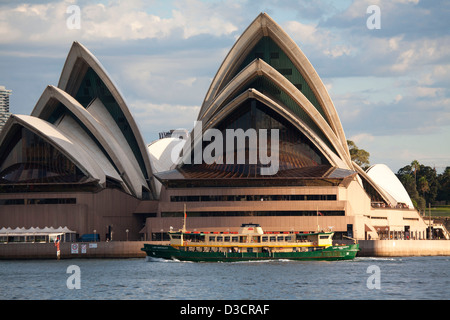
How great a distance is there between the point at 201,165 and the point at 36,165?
62.8ft

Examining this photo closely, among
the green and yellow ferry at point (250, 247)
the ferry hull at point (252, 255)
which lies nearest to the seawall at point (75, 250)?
the green and yellow ferry at point (250, 247)

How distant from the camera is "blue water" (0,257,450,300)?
190 feet

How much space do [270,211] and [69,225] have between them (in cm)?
2277

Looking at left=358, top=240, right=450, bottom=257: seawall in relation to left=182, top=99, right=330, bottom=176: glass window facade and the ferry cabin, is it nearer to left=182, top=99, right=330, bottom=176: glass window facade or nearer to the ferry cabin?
the ferry cabin

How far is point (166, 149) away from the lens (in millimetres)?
131125

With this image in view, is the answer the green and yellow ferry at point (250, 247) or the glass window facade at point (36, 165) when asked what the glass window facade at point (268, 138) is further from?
the green and yellow ferry at point (250, 247)

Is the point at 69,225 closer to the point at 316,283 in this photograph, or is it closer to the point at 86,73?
the point at 86,73

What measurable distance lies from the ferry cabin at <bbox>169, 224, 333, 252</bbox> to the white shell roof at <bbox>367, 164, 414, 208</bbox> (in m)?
38.8

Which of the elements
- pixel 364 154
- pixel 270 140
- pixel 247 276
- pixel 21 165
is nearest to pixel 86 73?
pixel 21 165

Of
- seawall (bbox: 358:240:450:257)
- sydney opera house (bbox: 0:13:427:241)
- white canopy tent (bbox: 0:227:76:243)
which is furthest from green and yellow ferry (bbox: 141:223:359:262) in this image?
white canopy tent (bbox: 0:227:76:243)

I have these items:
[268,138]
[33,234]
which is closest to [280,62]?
[268,138]

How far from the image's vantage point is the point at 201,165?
4279 inches

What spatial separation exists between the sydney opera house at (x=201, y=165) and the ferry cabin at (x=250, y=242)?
1069 cm

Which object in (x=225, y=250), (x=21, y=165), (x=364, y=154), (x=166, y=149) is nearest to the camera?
(x=225, y=250)
